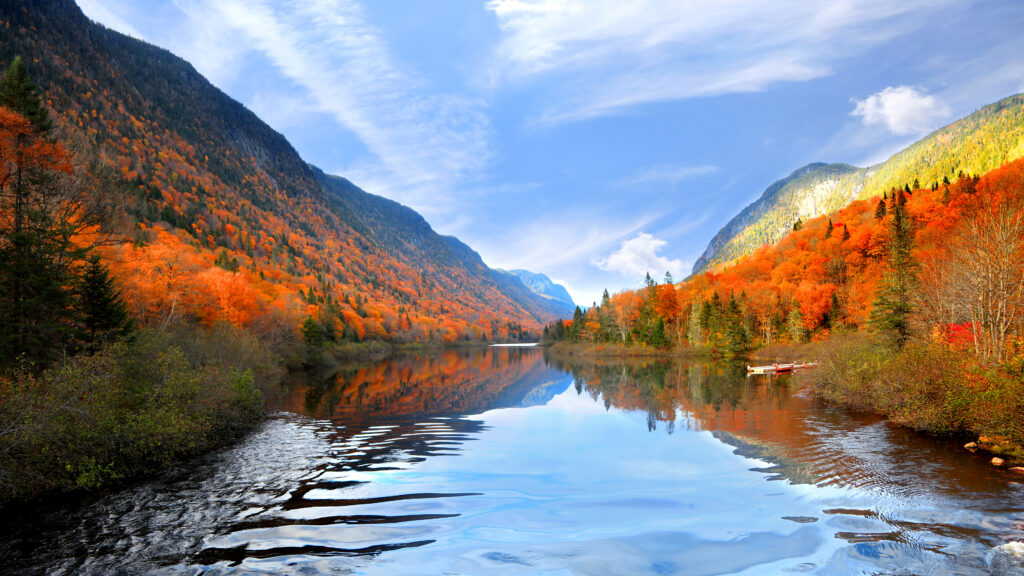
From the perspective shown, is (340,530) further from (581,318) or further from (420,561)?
(581,318)

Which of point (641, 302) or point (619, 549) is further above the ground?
point (641, 302)

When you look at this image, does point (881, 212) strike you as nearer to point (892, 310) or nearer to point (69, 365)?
point (892, 310)

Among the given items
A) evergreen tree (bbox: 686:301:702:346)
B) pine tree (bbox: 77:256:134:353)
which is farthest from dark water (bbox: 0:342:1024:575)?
evergreen tree (bbox: 686:301:702:346)

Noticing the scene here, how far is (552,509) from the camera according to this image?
10.4 meters

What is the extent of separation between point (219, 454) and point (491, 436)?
33.3ft

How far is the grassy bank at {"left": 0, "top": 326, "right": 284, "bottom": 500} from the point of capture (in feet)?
32.3

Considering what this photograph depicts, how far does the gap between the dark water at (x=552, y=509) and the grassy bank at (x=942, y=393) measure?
996mm

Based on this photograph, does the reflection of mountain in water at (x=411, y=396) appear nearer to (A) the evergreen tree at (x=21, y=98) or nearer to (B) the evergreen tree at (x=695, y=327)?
(A) the evergreen tree at (x=21, y=98)

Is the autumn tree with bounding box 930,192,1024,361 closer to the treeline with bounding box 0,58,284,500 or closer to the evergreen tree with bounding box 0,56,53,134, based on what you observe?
the treeline with bounding box 0,58,284,500

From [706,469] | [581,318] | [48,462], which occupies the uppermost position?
[581,318]

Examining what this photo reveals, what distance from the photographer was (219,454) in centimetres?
1552

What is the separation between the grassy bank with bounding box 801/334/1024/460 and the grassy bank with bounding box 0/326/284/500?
988 inches

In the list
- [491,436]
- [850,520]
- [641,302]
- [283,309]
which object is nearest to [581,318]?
[641,302]

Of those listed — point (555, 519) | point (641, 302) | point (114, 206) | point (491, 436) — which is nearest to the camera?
point (555, 519)
